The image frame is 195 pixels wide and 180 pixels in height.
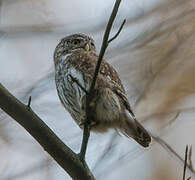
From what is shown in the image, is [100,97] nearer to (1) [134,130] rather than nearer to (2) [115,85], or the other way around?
(2) [115,85]

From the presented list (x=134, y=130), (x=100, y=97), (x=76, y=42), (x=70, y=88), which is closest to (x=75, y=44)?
(x=76, y=42)

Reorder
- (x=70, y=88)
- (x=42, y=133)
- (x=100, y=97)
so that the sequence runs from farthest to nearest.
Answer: (x=70, y=88)
(x=100, y=97)
(x=42, y=133)

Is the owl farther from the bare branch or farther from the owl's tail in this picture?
the bare branch

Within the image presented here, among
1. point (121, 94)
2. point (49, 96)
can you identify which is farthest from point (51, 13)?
point (121, 94)

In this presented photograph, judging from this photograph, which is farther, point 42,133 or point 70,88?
point 70,88

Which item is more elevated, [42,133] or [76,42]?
[42,133]

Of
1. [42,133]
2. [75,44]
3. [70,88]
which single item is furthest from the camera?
[75,44]

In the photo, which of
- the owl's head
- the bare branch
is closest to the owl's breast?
the owl's head
